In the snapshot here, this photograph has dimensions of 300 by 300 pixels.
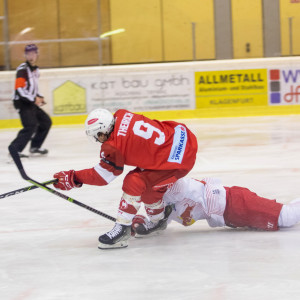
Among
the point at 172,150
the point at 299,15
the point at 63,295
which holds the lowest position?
the point at 63,295

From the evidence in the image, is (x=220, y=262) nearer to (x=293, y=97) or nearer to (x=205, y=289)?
(x=205, y=289)

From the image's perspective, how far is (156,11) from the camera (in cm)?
1264

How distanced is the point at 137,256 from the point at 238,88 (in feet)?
28.4

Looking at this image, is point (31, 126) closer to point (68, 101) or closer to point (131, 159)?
point (68, 101)

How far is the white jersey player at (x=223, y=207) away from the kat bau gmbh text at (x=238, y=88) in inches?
315

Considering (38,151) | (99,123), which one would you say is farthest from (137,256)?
(38,151)

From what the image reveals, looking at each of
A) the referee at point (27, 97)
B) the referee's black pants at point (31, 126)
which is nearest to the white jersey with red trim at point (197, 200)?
the referee's black pants at point (31, 126)

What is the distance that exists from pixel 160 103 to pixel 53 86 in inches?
70.4

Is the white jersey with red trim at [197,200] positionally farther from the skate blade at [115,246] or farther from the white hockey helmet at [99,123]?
the white hockey helmet at [99,123]

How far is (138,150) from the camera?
3.76 meters

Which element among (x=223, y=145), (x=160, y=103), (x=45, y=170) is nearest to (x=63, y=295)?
(x=45, y=170)

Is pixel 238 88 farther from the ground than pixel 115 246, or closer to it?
farther from the ground

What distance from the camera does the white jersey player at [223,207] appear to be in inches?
158

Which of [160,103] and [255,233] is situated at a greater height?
[160,103]
